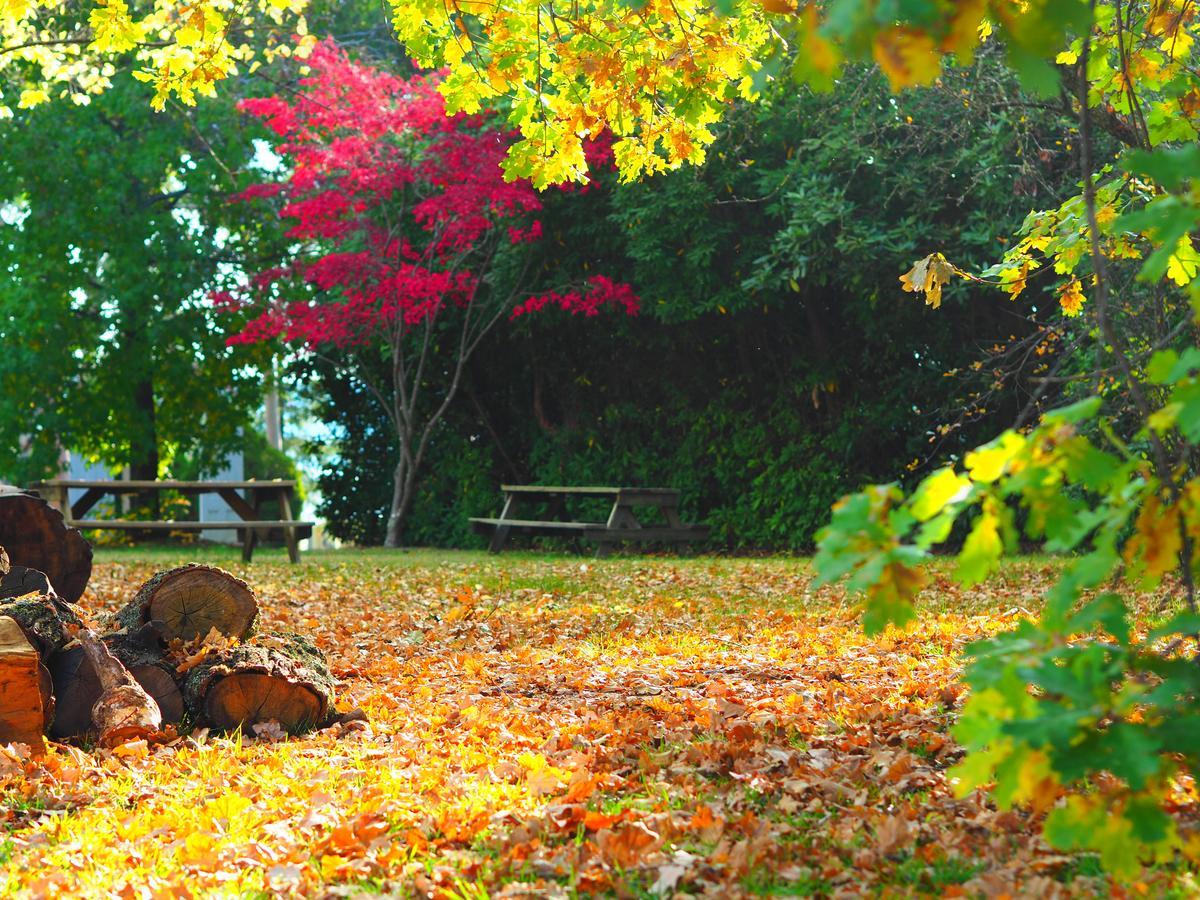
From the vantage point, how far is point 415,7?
466 cm

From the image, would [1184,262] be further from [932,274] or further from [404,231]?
[404,231]

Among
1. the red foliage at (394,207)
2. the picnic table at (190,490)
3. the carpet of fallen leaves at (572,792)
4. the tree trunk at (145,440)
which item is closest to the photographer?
the carpet of fallen leaves at (572,792)

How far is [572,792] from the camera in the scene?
3260mm

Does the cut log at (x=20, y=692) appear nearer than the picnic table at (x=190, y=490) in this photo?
Yes

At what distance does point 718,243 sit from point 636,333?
1.72m

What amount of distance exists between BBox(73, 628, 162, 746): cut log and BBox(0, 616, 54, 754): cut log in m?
0.22

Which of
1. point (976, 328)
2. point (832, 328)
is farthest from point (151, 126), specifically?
point (976, 328)

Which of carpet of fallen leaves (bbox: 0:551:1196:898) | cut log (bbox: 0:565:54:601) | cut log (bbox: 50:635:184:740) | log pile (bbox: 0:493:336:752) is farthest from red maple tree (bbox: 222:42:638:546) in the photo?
cut log (bbox: 50:635:184:740)

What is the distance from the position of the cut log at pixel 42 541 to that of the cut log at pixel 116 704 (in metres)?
2.20

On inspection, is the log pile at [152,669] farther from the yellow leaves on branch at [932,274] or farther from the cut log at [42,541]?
the yellow leaves on branch at [932,274]

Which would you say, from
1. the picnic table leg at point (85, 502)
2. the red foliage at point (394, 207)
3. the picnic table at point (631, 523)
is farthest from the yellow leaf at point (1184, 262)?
the red foliage at point (394, 207)

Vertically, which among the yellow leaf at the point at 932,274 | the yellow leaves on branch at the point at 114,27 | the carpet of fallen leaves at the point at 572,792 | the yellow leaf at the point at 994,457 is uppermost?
the yellow leaves on branch at the point at 114,27

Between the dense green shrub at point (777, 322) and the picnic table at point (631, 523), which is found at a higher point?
the dense green shrub at point (777, 322)

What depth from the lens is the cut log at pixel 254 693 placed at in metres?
4.09
